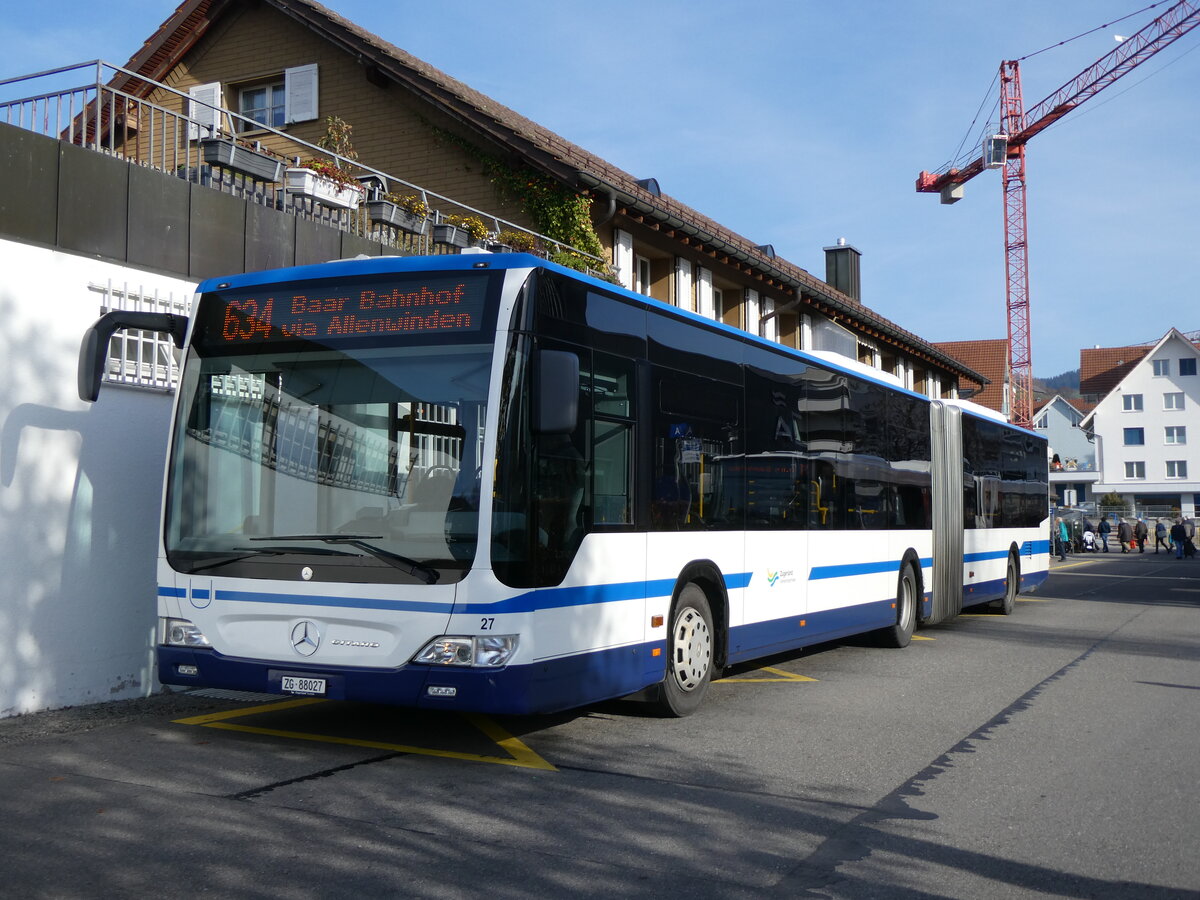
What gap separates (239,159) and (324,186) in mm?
1333

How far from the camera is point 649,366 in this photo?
27.7 feet

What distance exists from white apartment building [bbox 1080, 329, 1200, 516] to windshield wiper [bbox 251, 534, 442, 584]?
8911 centimetres

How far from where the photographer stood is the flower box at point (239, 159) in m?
11.4

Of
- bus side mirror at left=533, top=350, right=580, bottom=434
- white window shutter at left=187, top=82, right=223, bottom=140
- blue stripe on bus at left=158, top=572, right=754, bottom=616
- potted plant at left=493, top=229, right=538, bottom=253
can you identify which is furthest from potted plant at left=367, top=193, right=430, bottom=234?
bus side mirror at left=533, top=350, right=580, bottom=434

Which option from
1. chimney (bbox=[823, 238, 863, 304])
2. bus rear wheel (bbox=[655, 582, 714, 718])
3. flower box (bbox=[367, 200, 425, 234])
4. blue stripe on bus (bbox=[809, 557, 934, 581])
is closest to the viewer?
bus rear wheel (bbox=[655, 582, 714, 718])

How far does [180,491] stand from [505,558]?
2.28 m

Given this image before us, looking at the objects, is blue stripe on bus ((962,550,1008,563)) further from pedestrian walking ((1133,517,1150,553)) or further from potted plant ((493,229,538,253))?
pedestrian walking ((1133,517,1150,553))

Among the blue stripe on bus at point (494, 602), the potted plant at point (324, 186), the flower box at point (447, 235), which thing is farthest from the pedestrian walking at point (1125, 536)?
the blue stripe on bus at point (494, 602)

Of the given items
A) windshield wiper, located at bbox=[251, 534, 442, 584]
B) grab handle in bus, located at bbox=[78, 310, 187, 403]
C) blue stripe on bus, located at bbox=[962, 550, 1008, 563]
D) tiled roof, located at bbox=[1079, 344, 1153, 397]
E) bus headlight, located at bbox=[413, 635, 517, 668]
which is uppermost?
tiled roof, located at bbox=[1079, 344, 1153, 397]

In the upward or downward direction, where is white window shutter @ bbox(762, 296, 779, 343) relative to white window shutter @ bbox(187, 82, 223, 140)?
upward

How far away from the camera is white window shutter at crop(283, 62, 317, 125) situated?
22.3 metres

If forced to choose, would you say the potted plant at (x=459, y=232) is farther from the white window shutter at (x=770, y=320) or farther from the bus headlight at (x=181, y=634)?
the white window shutter at (x=770, y=320)

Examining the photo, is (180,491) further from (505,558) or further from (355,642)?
(505,558)

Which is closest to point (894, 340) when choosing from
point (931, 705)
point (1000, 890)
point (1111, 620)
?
point (1111, 620)
